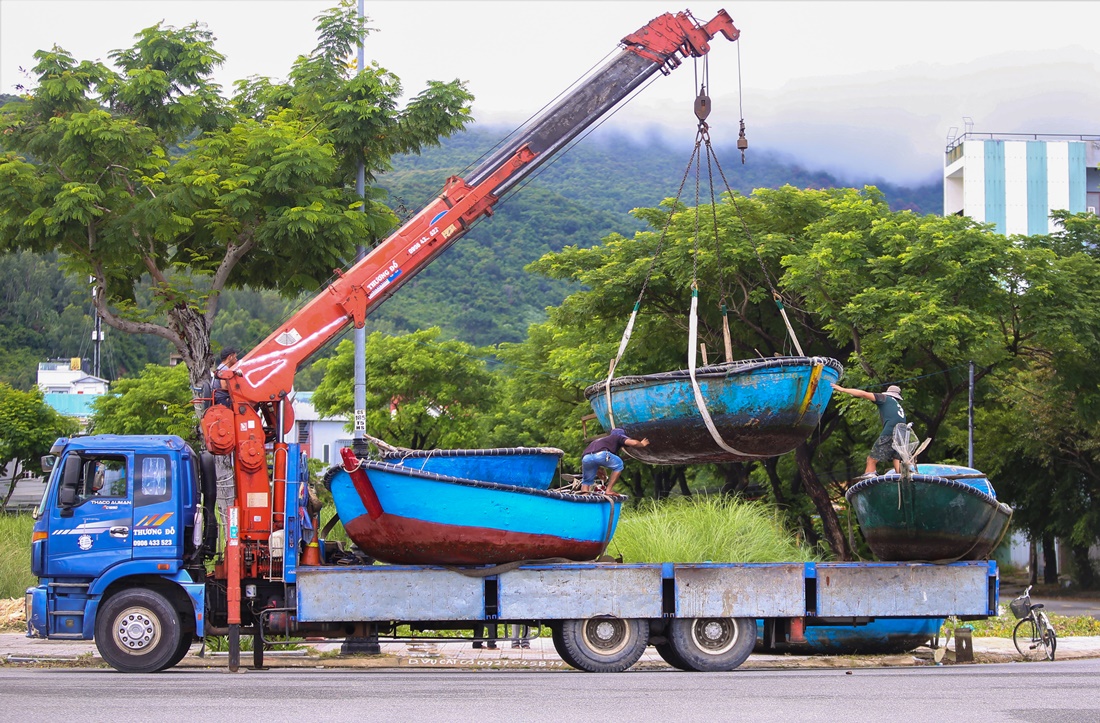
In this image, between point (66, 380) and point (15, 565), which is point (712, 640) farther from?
point (66, 380)

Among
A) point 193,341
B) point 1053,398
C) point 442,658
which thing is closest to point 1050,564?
point 1053,398

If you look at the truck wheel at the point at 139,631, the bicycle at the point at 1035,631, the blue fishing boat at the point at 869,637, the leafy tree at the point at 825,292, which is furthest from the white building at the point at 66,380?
the bicycle at the point at 1035,631

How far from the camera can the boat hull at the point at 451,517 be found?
1283cm

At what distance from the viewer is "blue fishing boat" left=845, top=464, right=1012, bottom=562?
1314 centimetres

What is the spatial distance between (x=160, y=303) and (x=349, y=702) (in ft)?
31.4

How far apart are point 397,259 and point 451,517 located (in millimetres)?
3752

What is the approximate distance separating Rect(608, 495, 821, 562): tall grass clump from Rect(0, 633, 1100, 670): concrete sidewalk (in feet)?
4.44

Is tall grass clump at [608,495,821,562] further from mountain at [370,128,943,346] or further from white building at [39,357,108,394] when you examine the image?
white building at [39,357,108,394]

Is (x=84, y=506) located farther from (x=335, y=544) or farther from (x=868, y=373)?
(x=868, y=373)

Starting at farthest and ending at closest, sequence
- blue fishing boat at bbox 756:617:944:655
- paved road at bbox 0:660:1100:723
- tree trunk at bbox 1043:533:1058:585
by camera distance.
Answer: tree trunk at bbox 1043:533:1058:585 < blue fishing boat at bbox 756:617:944:655 < paved road at bbox 0:660:1100:723

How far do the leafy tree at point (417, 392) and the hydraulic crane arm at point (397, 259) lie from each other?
26.1m

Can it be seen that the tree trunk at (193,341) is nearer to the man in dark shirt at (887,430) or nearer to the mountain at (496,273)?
the man in dark shirt at (887,430)

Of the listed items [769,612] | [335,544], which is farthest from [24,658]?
[769,612]

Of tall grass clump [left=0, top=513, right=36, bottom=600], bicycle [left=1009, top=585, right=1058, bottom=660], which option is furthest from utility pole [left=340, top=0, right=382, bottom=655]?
bicycle [left=1009, top=585, right=1058, bottom=660]
